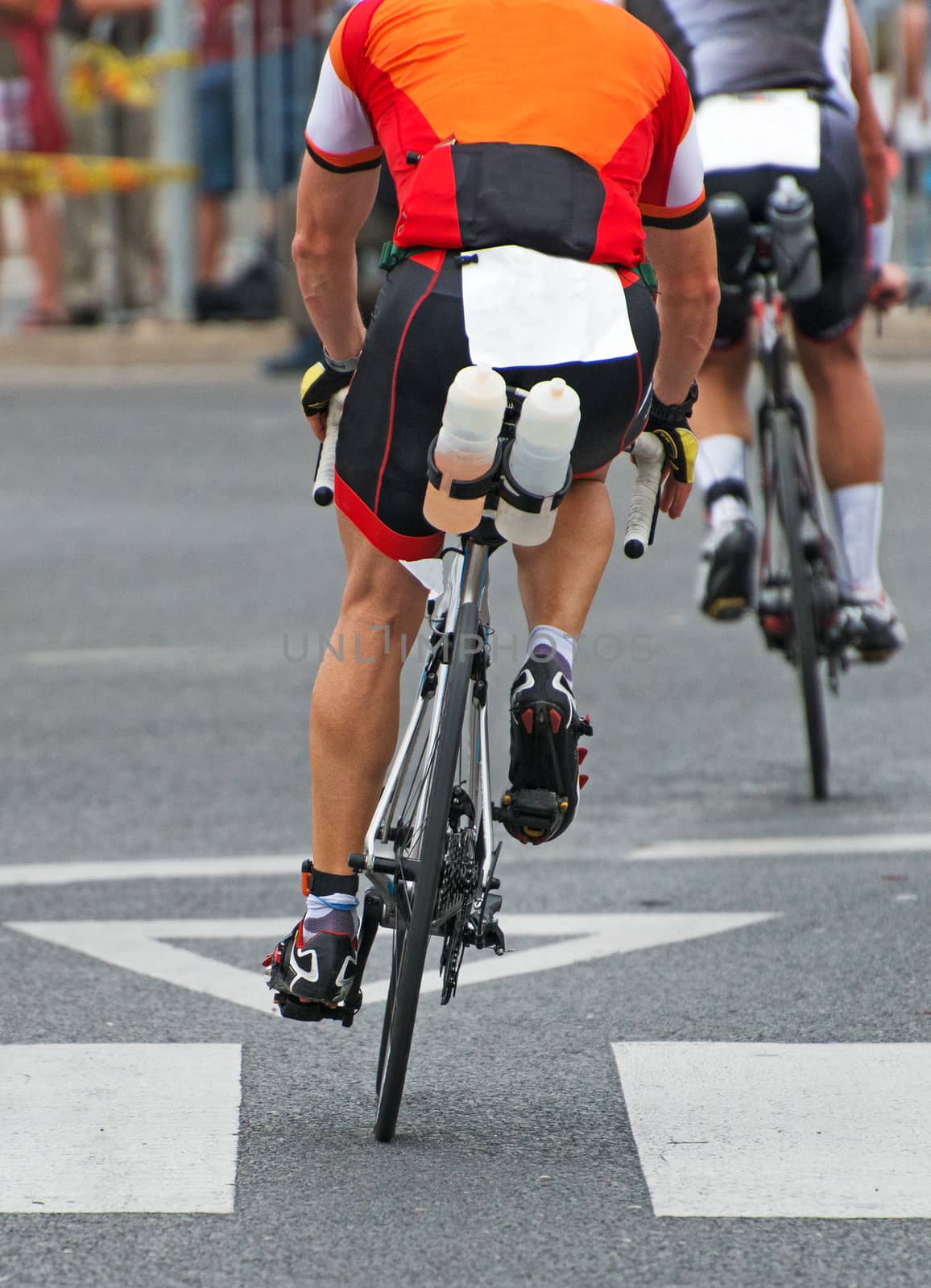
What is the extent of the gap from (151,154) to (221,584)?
7.92m

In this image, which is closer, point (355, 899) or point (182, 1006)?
point (355, 899)

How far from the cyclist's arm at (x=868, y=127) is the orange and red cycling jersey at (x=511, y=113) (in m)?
2.79

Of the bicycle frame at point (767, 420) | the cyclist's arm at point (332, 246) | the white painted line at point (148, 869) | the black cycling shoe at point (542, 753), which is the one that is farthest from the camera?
the bicycle frame at point (767, 420)

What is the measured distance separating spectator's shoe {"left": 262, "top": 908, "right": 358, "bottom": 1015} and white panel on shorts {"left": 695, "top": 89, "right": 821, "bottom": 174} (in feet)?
9.80

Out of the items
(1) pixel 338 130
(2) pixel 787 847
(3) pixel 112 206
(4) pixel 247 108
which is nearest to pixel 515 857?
Answer: (2) pixel 787 847

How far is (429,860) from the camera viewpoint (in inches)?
133

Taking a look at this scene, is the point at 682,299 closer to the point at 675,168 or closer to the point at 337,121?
the point at 675,168

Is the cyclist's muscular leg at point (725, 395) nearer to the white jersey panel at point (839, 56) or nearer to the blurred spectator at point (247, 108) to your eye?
the white jersey panel at point (839, 56)

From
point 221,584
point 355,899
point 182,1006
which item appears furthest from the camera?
point 221,584

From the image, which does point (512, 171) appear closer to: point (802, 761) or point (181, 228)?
point (802, 761)

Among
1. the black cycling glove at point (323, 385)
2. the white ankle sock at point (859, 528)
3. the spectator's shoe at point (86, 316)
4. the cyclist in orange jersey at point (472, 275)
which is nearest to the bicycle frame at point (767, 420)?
the white ankle sock at point (859, 528)

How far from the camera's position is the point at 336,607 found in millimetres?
8828

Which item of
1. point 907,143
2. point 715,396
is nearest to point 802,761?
point 715,396

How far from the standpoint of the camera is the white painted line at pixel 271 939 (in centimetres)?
449
